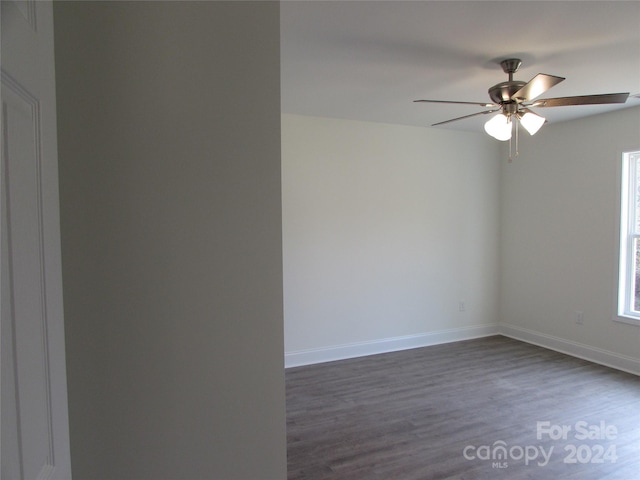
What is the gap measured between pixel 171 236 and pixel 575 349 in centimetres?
484

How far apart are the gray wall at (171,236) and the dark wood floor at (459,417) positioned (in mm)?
1609

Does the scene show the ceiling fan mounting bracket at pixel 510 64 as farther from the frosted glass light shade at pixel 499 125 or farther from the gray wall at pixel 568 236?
the gray wall at pixel 568 236

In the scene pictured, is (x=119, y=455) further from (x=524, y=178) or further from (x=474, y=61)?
(x=524, y=178)

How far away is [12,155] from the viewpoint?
22.8 inches

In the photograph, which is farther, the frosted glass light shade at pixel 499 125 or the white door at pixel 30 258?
the frosted glass light shade at pixel 499 125

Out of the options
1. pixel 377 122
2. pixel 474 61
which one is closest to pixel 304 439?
pixel 474 61

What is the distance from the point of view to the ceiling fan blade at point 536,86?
214cm

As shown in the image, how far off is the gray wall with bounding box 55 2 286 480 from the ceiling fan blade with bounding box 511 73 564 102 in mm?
1725

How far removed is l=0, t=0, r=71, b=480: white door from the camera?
1.82 ft

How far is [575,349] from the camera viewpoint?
438 centimetres

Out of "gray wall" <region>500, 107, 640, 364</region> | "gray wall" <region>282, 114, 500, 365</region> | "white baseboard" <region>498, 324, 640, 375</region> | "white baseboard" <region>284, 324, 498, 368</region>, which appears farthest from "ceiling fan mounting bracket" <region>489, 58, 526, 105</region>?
"white baseboard" <region>498, 324, 640, 375</region>

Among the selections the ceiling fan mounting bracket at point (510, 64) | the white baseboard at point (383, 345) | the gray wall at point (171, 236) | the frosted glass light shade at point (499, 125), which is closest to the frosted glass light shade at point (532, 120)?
the frosted glass light shade at point (499, 125)

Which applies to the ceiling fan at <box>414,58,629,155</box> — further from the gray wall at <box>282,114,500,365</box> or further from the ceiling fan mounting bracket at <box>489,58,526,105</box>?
the gray wall at <box>282,114,500,365</box>

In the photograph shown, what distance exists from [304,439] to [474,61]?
2862mm
